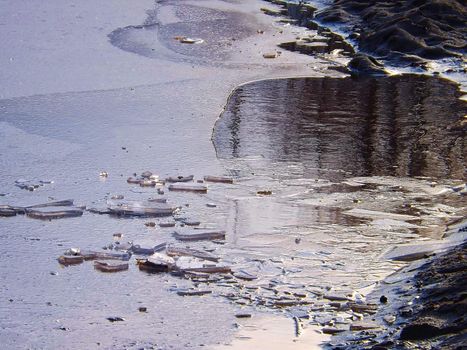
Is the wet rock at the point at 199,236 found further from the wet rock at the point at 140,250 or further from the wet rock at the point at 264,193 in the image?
the wet rock at the point at 264,193

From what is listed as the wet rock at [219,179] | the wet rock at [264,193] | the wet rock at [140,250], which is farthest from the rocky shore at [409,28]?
the wet rock at [140,250]

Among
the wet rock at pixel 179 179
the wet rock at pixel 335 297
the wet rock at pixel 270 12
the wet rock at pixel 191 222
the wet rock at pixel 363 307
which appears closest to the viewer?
the wet rock at pixel 363 307

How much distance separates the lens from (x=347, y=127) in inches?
333

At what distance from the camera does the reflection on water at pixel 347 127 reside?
7.36 m

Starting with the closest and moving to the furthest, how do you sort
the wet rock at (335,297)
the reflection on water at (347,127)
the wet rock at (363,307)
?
the wet rock at (363,307), the wet rock at (335,297), the reflection on water at (347,127)

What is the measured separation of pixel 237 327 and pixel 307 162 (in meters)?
3.03

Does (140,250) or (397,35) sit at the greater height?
(397,35)

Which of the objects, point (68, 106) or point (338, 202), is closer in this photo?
point (338, 202)

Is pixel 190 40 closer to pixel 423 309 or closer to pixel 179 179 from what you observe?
pixel 179 179

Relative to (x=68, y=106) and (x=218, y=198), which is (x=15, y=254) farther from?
(x=68, y=106)

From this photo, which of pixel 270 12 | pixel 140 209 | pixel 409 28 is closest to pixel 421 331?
pixel 140 209

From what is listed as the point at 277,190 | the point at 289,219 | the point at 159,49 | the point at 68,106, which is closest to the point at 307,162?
the point at 277,190

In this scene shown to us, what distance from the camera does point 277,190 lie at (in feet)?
21.5

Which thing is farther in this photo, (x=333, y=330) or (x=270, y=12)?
(x=270, y=12)
